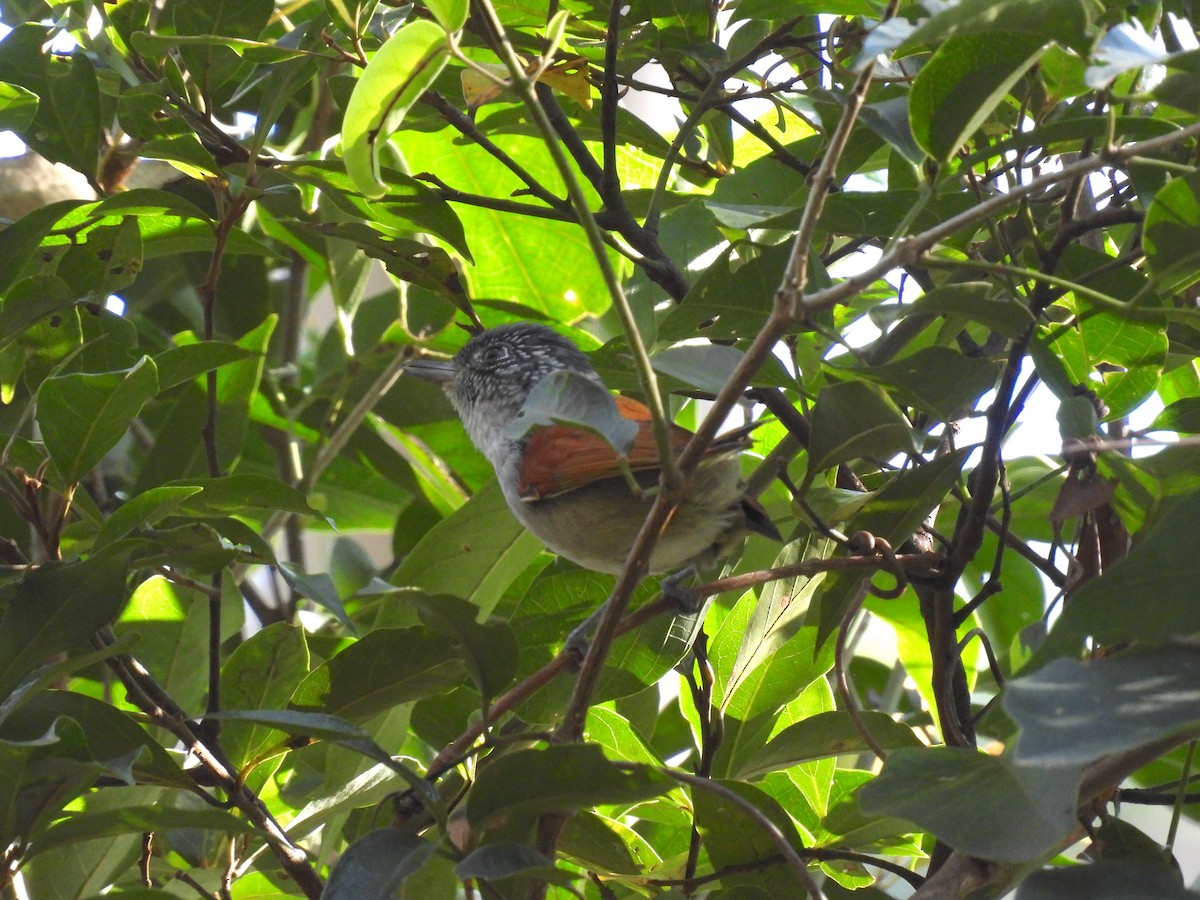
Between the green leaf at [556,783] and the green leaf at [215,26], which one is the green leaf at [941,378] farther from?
the green leaf at [215,26]

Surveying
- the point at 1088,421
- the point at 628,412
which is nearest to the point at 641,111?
the point at 628,412

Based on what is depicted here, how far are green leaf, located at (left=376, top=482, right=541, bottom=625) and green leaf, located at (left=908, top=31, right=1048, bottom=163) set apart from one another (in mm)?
1462

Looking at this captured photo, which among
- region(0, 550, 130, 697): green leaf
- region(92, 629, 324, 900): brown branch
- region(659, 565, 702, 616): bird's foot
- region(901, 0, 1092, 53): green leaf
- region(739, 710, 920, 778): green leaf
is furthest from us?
region(739, 710, 920, 778): green leaf

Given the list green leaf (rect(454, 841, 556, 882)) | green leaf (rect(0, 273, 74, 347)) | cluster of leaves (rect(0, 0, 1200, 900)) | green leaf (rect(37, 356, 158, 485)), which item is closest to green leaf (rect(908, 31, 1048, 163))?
cluster of leaves (rect(0, 0, 1200, 900))

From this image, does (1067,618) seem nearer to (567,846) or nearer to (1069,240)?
(1069,240)

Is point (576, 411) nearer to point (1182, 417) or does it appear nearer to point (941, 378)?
point (941, 378)

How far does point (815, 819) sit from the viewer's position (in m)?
2.22

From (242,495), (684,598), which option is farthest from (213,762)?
(684,598)

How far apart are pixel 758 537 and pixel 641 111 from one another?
2257 mm

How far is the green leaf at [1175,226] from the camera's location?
4.65ft

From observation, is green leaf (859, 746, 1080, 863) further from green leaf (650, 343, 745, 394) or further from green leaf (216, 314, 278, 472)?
green leaf (216, 314, 278, 472)

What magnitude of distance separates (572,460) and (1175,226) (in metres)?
1.71

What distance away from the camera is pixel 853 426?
1.68 metres

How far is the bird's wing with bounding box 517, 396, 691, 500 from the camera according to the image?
2.74 meters
